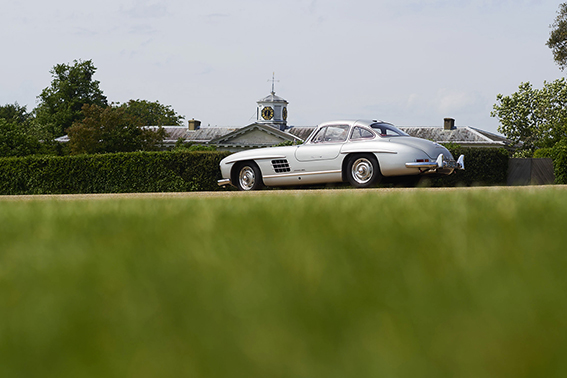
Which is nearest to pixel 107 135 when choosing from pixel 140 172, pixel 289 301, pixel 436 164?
pixel 140 172

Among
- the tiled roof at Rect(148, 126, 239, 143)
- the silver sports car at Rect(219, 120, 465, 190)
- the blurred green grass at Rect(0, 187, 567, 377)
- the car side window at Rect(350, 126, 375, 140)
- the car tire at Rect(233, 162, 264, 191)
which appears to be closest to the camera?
the blurred green grass at Rect(0, 187, 567, 377)

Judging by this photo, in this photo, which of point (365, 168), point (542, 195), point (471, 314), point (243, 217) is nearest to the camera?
point (471, 314)

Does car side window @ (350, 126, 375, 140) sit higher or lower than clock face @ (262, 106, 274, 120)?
lower

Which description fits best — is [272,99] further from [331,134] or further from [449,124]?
[331,134]

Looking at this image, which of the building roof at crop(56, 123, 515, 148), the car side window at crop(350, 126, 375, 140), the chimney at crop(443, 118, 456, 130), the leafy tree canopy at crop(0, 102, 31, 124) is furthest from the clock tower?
the car side window at crop(350, 126, 375, 140)

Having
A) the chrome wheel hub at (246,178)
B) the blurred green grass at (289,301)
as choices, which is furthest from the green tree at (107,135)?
the blurred green grass at (289,301)

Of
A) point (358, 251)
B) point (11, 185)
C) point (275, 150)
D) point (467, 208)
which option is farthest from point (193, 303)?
point (11, 185)

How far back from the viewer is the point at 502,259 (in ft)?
4.27

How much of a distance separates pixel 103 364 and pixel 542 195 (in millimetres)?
2009

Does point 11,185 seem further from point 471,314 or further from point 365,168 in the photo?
point 471,314

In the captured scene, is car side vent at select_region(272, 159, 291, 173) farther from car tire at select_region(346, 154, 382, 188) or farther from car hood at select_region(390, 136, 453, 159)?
car hood at select_region(390, 136, 453, 159)

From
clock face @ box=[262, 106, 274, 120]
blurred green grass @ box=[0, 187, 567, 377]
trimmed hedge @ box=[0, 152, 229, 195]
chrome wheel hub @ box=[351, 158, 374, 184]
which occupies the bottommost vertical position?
trimmed hedge @ box=[0, 152, 229, 195]

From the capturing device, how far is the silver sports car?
11367mm

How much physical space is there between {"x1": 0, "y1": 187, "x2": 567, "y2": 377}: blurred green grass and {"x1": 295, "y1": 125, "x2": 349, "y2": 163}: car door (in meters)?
10.3
